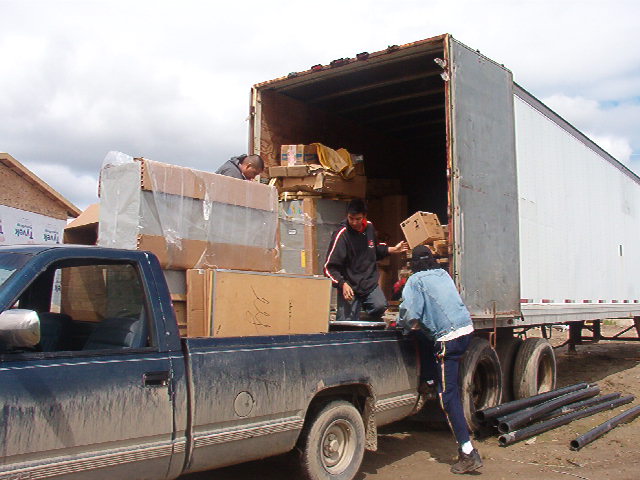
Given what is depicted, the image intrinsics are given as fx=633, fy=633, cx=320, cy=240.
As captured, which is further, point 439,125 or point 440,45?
point 439,125

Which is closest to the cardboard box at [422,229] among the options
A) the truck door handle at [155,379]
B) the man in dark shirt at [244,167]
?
the man in dark shirt at [244,167]

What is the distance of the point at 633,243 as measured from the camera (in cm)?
1216

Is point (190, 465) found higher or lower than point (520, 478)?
higher

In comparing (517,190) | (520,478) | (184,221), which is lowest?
(520,478)

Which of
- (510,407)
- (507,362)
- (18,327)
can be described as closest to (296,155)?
(507,362)

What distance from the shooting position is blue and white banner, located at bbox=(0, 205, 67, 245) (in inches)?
490

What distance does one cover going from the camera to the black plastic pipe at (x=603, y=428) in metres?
6.20

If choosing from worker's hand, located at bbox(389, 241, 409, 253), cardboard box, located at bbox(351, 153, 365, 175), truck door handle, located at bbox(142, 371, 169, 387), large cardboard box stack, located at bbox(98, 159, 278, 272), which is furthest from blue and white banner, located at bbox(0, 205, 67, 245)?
truck door handle, located at bbox(142, 371, 169, 387)

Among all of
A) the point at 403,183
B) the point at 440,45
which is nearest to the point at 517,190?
the point at 440,45

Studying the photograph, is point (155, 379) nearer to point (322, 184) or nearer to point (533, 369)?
point (322, 184)

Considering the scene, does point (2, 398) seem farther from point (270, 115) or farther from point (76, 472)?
point (270, 115)

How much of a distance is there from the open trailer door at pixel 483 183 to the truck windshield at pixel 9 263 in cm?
410

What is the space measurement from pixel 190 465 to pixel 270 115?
5.15m

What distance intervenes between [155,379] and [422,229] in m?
3.76
